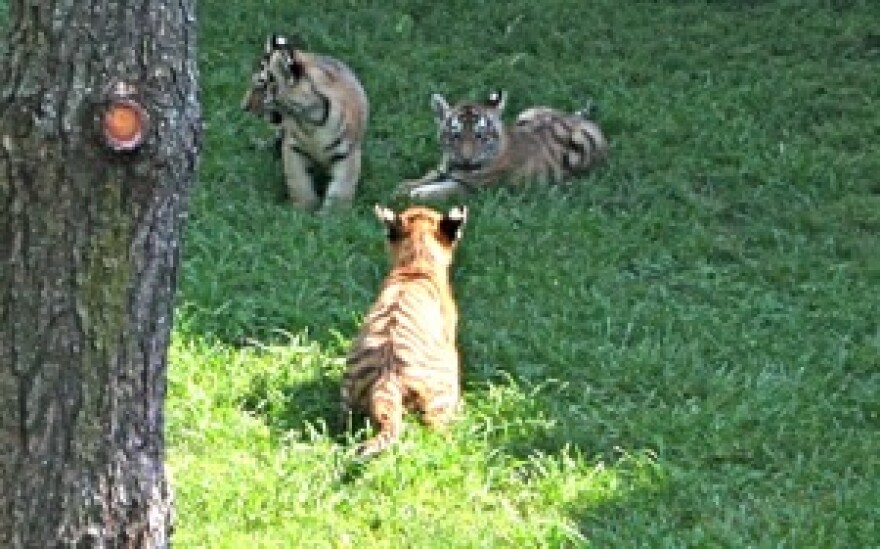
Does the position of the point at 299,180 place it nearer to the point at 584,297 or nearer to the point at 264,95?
the point at 264,95

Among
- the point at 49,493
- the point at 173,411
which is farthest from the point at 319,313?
the point at 49,493

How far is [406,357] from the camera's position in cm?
615

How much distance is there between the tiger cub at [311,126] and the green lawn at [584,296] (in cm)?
19

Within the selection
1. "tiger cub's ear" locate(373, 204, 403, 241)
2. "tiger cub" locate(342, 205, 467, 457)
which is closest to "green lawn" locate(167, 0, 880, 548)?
"tiger cub" locate(342, 205, 467, 457)

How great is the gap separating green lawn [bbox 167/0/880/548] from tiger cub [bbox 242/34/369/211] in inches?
7.7

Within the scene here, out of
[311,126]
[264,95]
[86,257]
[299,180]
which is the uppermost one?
[86,257]

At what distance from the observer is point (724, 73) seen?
1068 cm

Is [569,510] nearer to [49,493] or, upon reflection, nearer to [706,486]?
[706,486]

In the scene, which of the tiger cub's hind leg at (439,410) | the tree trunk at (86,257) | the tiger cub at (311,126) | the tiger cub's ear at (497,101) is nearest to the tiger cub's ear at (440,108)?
the tiger cub's ear at (497,101)

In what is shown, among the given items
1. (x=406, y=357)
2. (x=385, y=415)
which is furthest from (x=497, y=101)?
(x=385, y=415)

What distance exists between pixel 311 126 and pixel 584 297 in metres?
1.79

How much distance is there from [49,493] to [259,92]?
529 cm

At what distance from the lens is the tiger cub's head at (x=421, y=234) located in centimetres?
682

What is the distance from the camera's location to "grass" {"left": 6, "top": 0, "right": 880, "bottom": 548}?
5.71 meters
